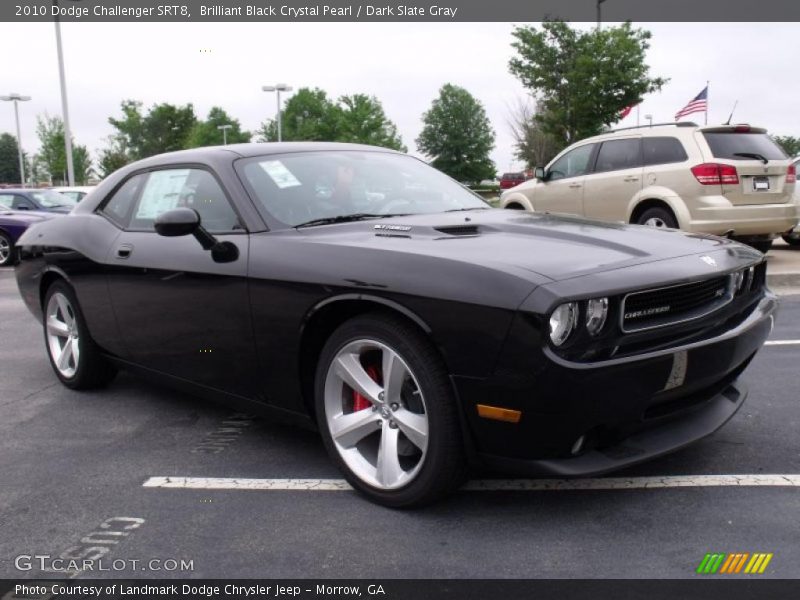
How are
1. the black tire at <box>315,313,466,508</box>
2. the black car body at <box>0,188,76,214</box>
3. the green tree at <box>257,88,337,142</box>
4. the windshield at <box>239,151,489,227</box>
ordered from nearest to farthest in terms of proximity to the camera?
the black tire at <box>315,313,466,508</box>
the windshield at <box>239,151,489,227</box>
the black car body at <box>0,188,76,214</box>
the green tree at <box>257,88,337,142</box>

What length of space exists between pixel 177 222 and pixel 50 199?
1422 cm

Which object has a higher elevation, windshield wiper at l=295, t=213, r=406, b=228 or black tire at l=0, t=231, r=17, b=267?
windshield wiper at l=295, t=213, r=406, b=228

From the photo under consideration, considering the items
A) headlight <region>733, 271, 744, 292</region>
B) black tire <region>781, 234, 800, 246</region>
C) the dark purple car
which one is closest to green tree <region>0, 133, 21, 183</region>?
the dark purple car

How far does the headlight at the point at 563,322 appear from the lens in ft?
7.98

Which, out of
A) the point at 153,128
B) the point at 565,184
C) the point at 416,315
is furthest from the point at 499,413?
the point at 153,128

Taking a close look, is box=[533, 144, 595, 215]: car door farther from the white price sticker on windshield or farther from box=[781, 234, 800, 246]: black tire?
the white price sticker on windshield

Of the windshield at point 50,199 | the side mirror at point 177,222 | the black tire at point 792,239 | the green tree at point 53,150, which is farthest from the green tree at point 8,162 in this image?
the side mirror at point 177,222

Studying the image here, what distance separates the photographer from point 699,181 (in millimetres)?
8523

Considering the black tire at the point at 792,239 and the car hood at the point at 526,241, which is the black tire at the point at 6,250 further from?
the black tire at the point at 792,239

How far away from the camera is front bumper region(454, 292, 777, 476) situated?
94.9 inches

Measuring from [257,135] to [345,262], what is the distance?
62968mm

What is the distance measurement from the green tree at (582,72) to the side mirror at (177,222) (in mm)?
17548

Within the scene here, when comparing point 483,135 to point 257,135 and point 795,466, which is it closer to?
point 257,135

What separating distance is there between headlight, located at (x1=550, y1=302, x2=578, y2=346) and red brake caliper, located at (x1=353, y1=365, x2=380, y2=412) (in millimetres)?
806
